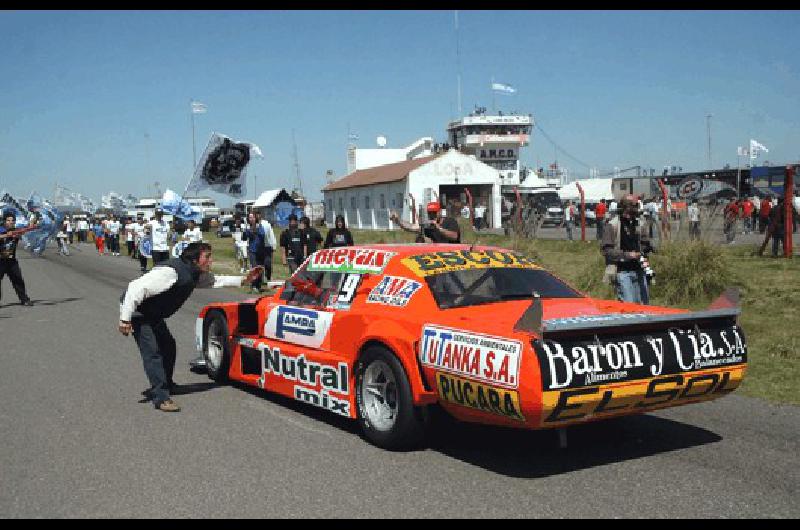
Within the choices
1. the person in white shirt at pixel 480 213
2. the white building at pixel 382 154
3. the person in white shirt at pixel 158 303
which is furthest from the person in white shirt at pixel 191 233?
the white building at pixel 382 154

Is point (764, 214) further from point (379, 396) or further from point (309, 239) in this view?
point (379, 396)

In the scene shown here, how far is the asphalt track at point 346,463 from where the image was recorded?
4254mm

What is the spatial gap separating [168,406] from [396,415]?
234 cm

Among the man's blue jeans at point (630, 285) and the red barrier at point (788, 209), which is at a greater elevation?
the red barrier at point (788, 209)

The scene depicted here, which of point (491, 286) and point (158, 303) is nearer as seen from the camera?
point (491, 286)

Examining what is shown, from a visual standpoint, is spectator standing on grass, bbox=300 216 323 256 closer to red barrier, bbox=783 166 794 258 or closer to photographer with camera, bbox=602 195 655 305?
photographer with camera, bbox=602 195 655 305

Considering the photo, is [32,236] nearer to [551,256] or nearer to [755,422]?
[551,256]

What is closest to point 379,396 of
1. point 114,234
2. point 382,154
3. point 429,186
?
point 114,234

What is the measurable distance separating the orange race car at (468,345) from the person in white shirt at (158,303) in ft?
2.33

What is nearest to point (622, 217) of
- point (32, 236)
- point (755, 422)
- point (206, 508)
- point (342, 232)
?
point (755, 422)

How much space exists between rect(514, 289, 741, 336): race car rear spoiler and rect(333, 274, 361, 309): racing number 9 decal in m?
1.69

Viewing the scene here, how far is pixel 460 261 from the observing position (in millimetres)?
6031

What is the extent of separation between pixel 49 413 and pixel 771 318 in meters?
9.07

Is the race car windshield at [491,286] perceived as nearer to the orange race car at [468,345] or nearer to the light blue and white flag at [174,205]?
the orange race car at [468,345]
